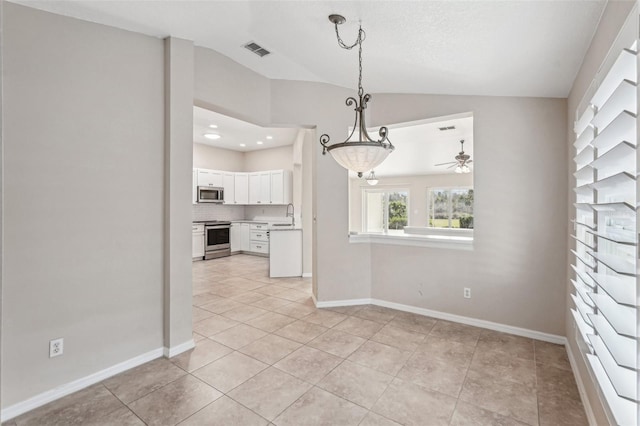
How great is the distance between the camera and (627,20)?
149cm

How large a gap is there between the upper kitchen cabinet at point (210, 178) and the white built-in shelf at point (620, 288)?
23.8 feet

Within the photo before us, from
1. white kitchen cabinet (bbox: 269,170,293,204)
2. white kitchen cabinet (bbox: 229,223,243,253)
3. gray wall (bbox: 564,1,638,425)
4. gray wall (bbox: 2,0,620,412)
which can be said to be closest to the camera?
gray wall (bbox: 564,1,638,425)

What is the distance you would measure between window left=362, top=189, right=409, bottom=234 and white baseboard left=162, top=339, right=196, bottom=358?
8.59 m

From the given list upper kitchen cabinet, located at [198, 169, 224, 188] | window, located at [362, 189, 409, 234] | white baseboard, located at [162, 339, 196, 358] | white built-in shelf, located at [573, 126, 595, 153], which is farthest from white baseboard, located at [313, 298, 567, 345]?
window, located at [362, 189, 409, 234]

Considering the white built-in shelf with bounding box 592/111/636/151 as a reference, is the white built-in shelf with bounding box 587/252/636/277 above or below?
below

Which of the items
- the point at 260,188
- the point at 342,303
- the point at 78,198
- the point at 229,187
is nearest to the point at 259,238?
the point at 260,188

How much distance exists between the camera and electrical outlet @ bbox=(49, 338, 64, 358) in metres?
2.26

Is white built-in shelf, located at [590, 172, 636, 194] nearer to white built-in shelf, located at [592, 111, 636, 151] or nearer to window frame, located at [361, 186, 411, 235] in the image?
white built-in shelf, located at [592, 111, 636, 151]

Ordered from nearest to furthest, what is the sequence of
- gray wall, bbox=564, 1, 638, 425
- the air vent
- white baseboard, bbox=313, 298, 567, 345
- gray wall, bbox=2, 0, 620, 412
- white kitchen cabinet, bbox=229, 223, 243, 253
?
1. gray wall, bbox=564, 1, 638, 425
2. gray wall, bbox=2, 0, 620, 412
3. the air vent
4. white baseboard, bbox=313, 298, 567, 345
5. white kitchen cabinet, bbox=229, 223, 243, 253

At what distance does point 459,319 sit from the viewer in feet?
11.7

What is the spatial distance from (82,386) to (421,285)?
331 cm

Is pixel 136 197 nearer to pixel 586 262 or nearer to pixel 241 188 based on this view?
pixel 586 262

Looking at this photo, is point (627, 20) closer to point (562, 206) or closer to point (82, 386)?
point (562, 206)

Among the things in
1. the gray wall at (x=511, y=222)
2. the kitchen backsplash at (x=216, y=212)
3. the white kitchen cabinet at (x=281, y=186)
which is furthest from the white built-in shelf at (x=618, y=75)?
the kitchen backsplash at (x=216, y=212)
